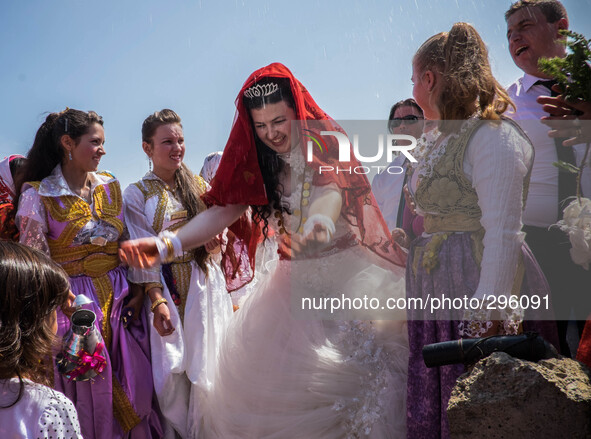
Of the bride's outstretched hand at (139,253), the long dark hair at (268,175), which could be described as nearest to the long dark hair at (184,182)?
the long dark hair at (268,175)

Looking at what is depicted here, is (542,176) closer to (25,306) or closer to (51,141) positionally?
(25,306)

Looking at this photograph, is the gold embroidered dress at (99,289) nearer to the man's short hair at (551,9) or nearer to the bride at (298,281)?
the bride at (298,281)

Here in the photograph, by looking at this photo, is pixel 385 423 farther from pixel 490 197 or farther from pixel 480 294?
pixel 490 197

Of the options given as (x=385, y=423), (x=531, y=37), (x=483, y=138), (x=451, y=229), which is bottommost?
(x=385, y=423)

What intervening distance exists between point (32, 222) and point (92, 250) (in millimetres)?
389

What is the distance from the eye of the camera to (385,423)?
104 inches

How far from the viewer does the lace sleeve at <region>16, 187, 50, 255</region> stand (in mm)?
3707

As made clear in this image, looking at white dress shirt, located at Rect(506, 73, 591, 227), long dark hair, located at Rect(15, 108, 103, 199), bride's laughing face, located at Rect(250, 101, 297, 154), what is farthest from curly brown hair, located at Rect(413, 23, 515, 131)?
long dark hair, located at Rect(15, 108, 103, 199)

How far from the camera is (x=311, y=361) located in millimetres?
2902

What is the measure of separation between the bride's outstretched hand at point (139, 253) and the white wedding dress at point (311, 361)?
29.5 inches

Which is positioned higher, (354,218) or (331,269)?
(354,218)

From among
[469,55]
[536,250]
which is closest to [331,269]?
[536,250]

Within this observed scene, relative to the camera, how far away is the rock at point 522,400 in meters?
1.47

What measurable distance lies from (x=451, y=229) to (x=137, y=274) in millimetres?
2236
